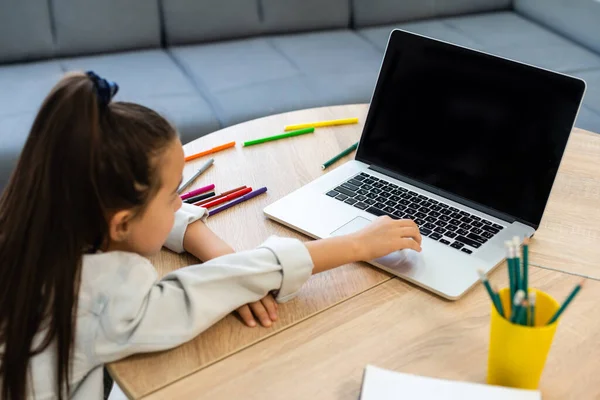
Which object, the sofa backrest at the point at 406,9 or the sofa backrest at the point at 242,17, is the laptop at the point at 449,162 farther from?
the sofa backrest at the point at 406,9

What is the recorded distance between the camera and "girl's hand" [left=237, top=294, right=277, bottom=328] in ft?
2.79

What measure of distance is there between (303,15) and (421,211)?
1.61m

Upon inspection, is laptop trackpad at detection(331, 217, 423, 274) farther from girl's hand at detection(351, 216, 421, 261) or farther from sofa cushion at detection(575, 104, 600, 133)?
sofa cushion at detection(575, 104, 600, 133)

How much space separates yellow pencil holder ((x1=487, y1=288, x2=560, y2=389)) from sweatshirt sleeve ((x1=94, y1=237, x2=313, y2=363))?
27 cm

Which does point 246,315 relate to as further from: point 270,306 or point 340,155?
point 340,155

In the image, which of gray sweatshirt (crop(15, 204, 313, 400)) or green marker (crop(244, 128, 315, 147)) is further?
green marker (crop(244, 128, 315, 147))

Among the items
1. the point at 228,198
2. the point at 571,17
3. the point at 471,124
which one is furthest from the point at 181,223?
the point at 571,17

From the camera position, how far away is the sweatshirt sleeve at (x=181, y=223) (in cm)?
97

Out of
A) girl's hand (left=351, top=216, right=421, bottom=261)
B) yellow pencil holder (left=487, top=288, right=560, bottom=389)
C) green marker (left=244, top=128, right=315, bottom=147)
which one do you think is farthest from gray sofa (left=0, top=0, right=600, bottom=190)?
yellow pencil holder (left=487, top=288, right=560, bottom=389)

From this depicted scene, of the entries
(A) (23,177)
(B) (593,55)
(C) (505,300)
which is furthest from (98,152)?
(B) (593,55)

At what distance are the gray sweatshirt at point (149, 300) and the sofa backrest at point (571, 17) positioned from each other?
1.99 metres

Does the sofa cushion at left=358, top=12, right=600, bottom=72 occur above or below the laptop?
below

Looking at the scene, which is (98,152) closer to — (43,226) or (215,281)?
(43,226)

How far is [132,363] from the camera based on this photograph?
0.79 m
